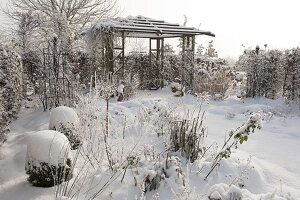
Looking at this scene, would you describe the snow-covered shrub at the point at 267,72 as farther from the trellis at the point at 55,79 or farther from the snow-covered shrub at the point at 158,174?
the snow-covered shrub at the point at 158,174

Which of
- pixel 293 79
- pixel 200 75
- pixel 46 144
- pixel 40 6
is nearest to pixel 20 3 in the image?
pixel 40 6

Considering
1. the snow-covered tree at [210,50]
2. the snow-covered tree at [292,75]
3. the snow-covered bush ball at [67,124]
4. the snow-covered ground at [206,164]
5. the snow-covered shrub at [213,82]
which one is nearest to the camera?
the snow-covered ground at [206,164]

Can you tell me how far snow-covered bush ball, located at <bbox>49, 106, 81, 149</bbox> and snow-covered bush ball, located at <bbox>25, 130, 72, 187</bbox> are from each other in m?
1.34

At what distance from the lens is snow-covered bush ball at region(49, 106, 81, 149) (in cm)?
521

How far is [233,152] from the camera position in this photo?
194 inches

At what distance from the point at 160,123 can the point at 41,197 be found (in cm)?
261

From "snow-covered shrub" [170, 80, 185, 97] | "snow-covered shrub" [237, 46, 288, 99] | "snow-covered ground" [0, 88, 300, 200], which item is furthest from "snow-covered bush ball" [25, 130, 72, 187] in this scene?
"snow-covered shrub" [237, 46, 288, 99]

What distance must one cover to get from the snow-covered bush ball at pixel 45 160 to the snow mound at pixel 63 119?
1.37 meters

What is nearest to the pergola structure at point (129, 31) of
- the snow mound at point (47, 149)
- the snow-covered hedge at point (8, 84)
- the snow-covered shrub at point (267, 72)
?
the snow-covered shrub at point (267, 72)

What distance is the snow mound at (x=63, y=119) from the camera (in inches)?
206

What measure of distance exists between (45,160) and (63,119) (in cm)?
157

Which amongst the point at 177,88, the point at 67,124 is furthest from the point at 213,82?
the point at 67,124

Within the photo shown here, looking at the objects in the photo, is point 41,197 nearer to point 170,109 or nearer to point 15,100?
point 170,109

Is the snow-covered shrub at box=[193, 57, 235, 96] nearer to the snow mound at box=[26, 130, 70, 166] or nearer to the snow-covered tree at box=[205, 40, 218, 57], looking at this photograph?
the snow mound at box=[26, 130, 70, 166]
